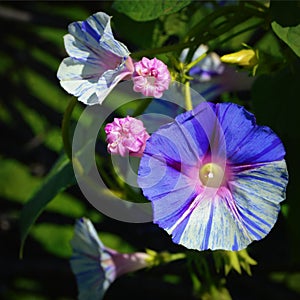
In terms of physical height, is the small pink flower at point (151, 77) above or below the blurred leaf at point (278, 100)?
above

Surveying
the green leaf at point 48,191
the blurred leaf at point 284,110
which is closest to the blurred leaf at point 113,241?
the green leaf at point 48,191

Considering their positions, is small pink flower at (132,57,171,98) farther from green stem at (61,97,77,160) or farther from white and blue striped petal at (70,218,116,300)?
white and blue striped petal at (70,218,116,300)

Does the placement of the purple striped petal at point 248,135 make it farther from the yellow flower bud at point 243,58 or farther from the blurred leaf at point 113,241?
the blurred leaf at point 113,241

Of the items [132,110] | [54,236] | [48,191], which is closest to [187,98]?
[132,110]

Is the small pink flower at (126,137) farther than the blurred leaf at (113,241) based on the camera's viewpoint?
No

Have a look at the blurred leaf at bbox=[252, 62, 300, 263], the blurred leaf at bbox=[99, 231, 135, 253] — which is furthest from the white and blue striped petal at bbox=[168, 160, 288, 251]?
the blurred leaf at bbox=[99, 231, 135, 253]

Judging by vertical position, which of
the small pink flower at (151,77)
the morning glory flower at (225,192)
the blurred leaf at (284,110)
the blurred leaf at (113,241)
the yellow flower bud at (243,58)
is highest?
the small pink flower at (151,77)

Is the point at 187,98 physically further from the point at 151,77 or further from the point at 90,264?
the point at 90,264
